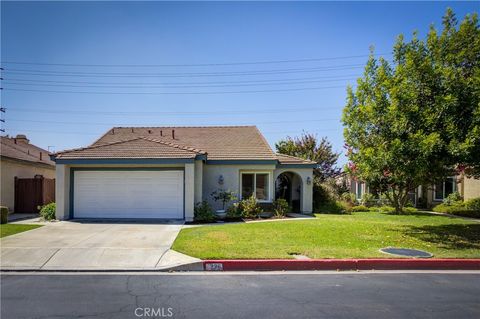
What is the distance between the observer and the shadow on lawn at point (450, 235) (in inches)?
410

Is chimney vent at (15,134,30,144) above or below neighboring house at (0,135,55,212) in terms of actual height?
above

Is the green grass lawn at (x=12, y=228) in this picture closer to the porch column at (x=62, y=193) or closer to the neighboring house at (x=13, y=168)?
the porch column at (x=62, y=193)

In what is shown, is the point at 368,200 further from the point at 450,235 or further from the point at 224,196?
the point at 450,235

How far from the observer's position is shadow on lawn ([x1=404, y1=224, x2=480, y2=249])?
10.4 metres

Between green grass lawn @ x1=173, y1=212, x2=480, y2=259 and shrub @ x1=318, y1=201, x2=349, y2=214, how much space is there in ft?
21.7

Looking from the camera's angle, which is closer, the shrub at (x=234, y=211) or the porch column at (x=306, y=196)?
A: the shrub at (x=234, y=211)

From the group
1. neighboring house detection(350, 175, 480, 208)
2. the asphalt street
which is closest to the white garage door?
A: the asphalt street

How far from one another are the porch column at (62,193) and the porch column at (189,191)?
5.58 metres

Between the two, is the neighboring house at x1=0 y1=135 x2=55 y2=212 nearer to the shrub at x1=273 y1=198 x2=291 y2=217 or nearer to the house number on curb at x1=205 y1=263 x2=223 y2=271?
the shrub at x1=273 y1=198 x2=291 y2=217

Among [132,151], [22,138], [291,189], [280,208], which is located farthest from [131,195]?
[22,138]

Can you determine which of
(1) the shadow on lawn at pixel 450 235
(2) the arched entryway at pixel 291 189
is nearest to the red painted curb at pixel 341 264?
(1) the shadow on lawn at pixel 450 235

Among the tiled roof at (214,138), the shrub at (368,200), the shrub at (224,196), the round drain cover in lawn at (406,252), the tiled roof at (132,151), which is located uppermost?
the tiled roof at (214,138)

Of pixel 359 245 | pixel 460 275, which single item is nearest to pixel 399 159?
pixel 359 245

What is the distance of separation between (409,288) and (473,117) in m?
6.17
